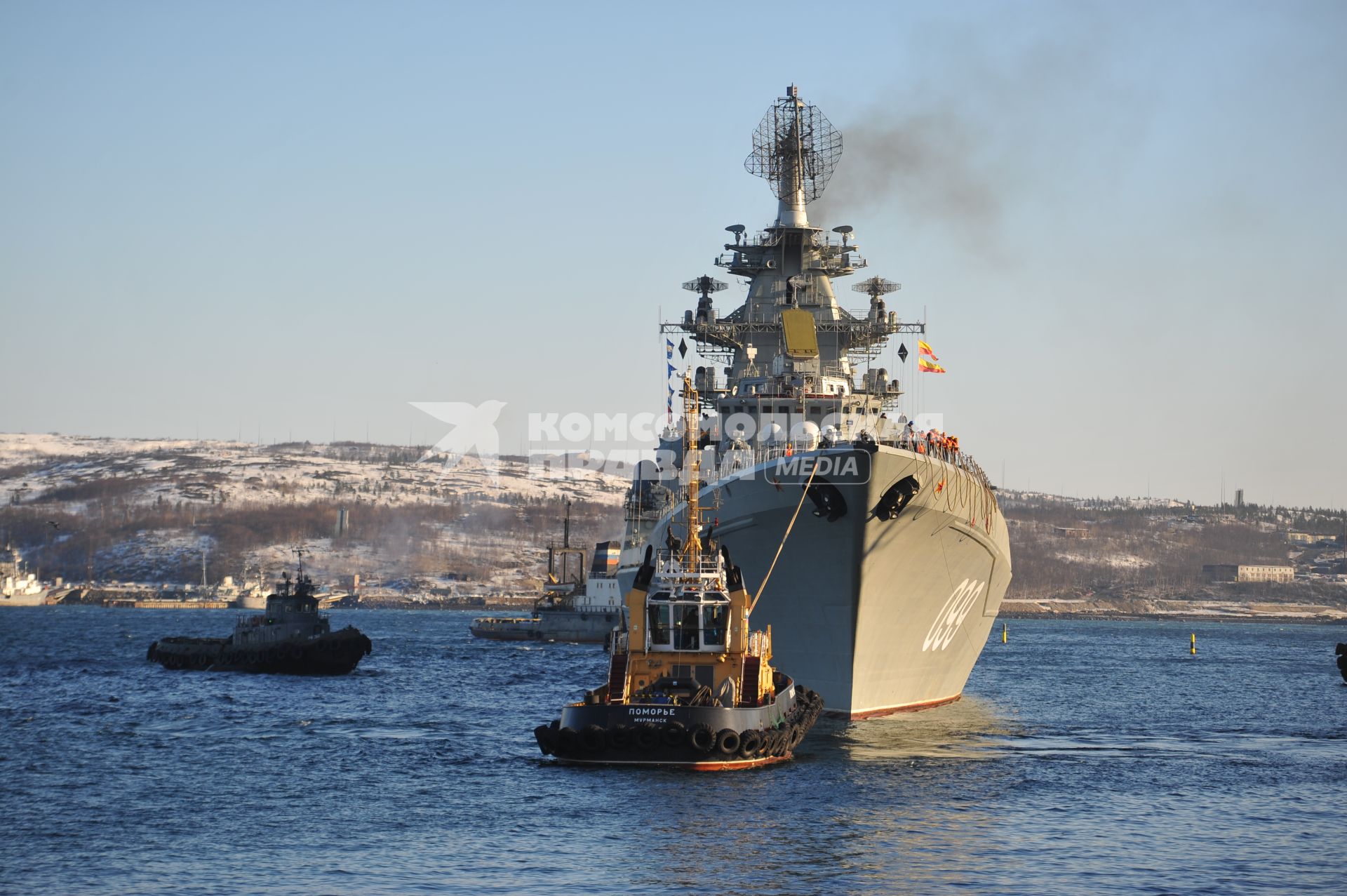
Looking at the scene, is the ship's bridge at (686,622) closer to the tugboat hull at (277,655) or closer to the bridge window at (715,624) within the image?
the bridge window at (715,624)

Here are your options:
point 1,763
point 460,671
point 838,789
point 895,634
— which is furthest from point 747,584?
point 460,671

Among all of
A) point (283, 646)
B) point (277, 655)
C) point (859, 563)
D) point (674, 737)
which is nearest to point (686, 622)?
point (674, 737)

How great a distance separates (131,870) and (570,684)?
36.3 metres

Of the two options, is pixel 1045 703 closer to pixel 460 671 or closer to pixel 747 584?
pixel 747 584

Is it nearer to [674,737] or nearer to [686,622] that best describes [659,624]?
[686,622]

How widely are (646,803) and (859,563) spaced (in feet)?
34.8

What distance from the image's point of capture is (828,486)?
35906mm

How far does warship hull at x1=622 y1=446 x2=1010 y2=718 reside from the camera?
36156mm

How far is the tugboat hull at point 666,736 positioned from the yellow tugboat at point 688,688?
2 cm

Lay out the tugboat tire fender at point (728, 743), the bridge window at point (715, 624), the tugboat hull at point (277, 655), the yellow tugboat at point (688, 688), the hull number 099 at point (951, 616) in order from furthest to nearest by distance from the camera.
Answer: the tugboat hull at point (277, 655), the hull number 099 at point (951, 616), the bridge window at point (715, 624), the yellow tugboat at point (688, 688), the tugboat tire fender at point (728, 743)

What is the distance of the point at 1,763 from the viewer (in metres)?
34.4

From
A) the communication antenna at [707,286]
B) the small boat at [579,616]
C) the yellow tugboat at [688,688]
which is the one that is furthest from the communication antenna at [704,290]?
the small boat at [579,616]

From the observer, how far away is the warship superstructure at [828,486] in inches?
1435

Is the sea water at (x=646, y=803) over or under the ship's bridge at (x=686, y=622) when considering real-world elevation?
under
